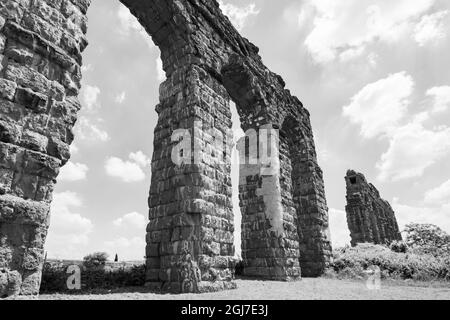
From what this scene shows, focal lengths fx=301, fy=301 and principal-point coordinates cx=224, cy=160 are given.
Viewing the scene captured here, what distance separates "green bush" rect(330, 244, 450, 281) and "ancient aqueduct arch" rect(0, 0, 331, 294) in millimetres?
853

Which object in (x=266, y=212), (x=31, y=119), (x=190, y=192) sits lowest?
(x=190, y=192)

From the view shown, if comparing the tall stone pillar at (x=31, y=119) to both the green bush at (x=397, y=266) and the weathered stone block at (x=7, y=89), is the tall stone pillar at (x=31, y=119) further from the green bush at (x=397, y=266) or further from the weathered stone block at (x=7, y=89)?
the green bush at (x=397, y=266)

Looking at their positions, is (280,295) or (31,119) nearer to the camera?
(31,119)

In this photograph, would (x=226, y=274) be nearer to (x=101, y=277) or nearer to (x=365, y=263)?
(x=101, y=277)

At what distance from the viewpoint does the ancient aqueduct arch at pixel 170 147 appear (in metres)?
3.27

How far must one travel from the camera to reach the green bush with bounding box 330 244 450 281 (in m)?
8.21

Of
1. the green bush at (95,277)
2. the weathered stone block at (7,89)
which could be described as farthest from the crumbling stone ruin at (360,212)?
the weathered stone block at (7,89)

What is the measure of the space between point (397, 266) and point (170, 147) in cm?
764

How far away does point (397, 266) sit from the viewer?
891 cm

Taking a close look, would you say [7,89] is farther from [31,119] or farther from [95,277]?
[95,277]

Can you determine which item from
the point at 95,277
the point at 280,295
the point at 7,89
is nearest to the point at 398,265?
the point at 280,295

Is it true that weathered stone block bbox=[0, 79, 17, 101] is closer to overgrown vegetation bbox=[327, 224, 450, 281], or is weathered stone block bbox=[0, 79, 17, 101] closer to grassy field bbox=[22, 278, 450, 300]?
grassy field bbox=[22, 278, 450, 300]

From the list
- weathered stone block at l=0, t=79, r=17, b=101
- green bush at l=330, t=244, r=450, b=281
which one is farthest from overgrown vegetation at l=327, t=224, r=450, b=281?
weathered stone block at l=0, t=79, r=17, b=101

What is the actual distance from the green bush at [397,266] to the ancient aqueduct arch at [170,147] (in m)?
0.85
